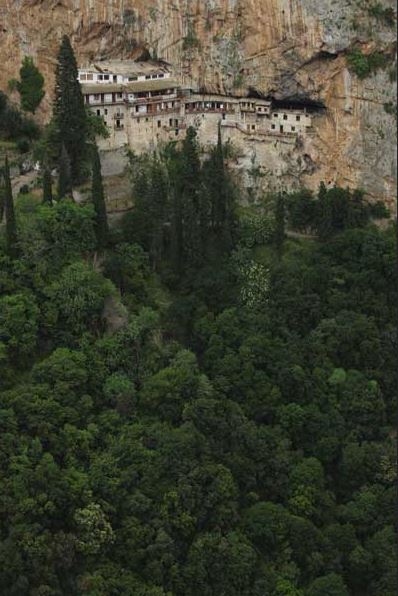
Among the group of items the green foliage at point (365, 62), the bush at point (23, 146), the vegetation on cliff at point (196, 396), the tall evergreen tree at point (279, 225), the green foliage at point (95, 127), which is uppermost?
the green foliage at point (365, 62)

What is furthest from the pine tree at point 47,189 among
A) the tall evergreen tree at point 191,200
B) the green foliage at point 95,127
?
the tall evergreen tree at point 191,200

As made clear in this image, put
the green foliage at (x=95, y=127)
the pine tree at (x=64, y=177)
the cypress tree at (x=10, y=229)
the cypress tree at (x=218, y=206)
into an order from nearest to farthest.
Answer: the cypress tree at (x=10, y=229)
the pine tree at (x=64, y=177)
the cypress tree at (x=218, y=206)
the green foliage at (x=95, y=127)

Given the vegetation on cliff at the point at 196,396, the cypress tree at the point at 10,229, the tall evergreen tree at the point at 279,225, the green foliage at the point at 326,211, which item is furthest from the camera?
the green foliage at the point at 326,211

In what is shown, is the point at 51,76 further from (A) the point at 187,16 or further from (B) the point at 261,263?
(B) the point at 261,263

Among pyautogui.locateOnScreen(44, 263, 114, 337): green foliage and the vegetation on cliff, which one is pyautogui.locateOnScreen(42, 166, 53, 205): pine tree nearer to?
the vegetation on cliff

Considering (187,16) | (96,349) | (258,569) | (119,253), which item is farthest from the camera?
(187,16)

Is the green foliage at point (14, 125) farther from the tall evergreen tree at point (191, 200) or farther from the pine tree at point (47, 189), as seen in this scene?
the tall evergreen tree at point (191, 200)

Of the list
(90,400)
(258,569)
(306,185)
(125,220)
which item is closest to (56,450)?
(90,400)
